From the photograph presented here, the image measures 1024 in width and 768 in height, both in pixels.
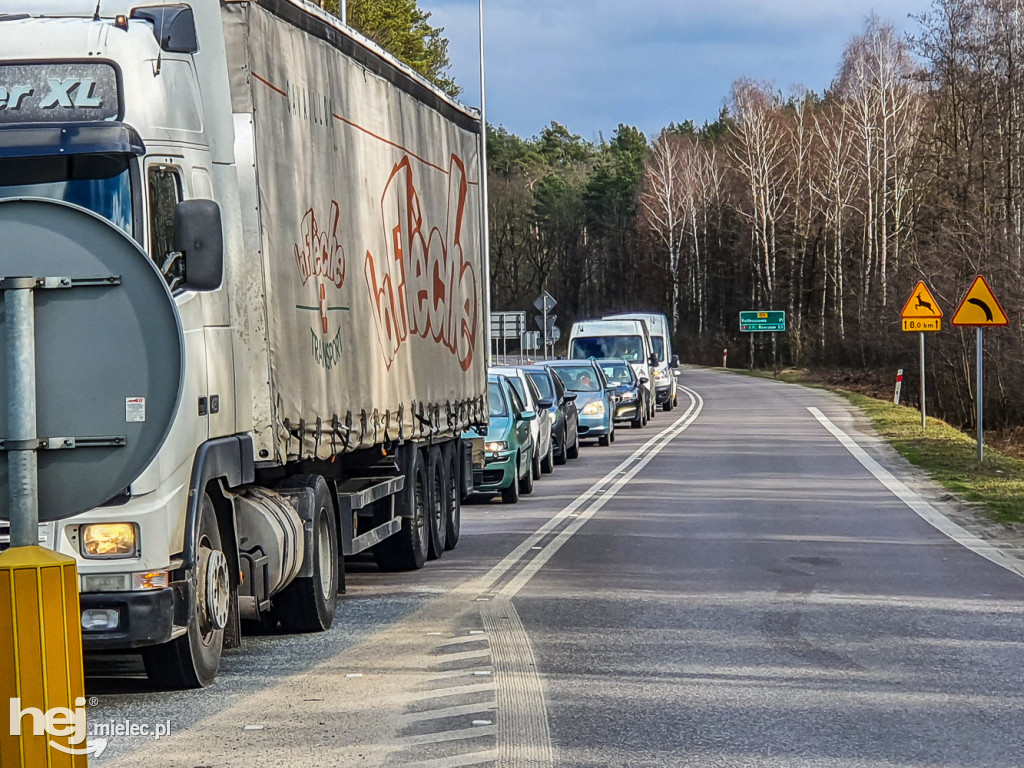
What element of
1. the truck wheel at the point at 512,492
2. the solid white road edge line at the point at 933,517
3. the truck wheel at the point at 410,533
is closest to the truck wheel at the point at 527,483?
the truck wheel at the point at 512,492

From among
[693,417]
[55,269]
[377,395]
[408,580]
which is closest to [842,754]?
[55,269]

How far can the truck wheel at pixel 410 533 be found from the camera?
1231cm

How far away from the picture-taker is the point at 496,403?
65.0 ft

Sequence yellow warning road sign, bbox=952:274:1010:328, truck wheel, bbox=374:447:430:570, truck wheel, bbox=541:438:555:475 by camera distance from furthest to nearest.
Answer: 1. truck wheel, bbox=541:438:555:475
2. yellow warning road sign, bbox=952:274:1010:328
3. truck wheel, bbox=374:447:430:570

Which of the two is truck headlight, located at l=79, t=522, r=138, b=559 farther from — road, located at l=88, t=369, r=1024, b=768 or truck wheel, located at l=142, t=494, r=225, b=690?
road, located at l=88, t=369, r=1024, b=768

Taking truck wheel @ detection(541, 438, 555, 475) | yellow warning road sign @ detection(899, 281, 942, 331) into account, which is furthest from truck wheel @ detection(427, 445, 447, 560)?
yellow warning road sign @ detection(899, 281, 942, 331)

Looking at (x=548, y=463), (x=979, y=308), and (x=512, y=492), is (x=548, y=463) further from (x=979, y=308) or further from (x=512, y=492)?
(x=979, y=308)

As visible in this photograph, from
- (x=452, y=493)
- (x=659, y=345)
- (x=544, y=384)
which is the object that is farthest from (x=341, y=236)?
(x=659, y=345)

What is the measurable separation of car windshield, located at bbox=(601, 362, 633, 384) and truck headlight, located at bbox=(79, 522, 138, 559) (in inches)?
1159

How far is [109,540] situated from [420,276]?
581cm

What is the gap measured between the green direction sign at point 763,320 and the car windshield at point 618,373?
46259 mm

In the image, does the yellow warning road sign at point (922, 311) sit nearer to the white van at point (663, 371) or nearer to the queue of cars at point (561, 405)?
the queue of cars at point (561, 405)

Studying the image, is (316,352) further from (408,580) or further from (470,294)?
(470,294)

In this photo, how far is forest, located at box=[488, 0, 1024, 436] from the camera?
4581 centimetres
